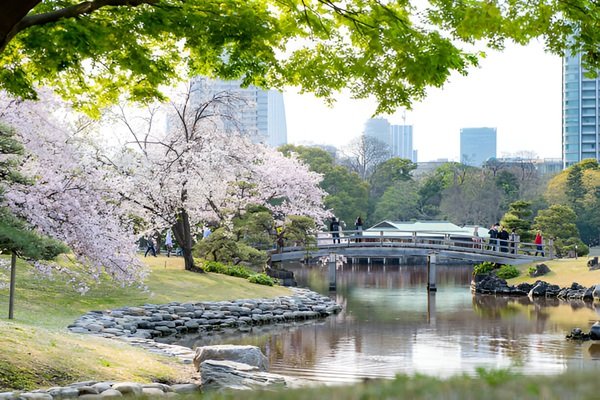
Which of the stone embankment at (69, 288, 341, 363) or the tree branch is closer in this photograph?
the tree branch

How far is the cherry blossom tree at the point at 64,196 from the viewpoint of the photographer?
16562 mm

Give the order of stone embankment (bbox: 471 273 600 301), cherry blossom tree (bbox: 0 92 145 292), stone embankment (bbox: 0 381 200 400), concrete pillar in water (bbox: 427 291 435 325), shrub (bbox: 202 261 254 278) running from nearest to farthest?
stone embankment (bbox: 0 381 200 400)
cherry blossom tree (bbox: 0 92 145 292)
concrete pillar in water (bbox: 427 291 435 325)
shrub (bbox: 202 261 254 278)
stone embankment (bbox: 471 273 600 301)

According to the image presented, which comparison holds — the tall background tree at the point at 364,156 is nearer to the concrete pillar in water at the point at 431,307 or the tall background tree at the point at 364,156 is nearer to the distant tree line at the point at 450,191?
the distant tree line at the point at 450,191

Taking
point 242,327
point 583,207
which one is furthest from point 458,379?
point 583,207

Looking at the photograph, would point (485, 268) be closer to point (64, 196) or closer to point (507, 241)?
point (507, 241)

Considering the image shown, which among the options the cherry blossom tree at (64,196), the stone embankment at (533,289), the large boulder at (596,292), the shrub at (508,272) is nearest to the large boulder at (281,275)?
the stone embankment at (533,289)

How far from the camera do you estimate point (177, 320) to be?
1955 cm

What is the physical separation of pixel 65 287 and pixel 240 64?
12.6 meters

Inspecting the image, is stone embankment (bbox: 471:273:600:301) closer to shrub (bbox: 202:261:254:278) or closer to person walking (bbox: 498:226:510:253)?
person walking (bbox: 498:226:510:253)

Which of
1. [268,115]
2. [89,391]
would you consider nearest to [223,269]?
[89,391]

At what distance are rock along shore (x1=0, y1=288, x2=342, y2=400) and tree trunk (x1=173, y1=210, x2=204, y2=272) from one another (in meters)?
3.68

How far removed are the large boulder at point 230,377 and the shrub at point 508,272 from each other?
24.4 metres

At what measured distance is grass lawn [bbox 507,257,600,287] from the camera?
30.0 m

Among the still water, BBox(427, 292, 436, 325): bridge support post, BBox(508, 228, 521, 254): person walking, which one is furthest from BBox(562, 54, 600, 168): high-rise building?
the still water
